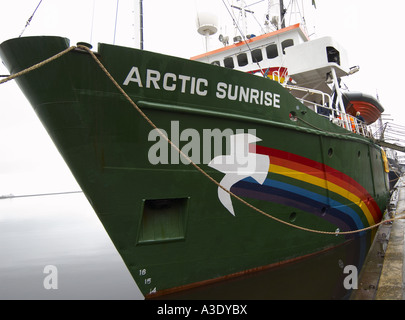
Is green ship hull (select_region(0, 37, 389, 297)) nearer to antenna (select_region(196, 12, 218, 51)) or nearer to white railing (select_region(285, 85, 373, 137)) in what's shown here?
white railing (select_region(285, 85, 373, 137))

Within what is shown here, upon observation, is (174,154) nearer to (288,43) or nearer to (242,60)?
(288,43)

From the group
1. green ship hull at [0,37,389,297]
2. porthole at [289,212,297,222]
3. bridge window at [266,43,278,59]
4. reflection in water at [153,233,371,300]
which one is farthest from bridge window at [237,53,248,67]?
reflection in water at [153,233,371,300]

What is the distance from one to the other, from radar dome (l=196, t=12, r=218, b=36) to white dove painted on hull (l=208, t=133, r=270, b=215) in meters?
6.03

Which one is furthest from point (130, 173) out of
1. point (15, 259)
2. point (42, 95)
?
point (15, 259)

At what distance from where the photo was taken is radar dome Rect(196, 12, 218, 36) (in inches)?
340

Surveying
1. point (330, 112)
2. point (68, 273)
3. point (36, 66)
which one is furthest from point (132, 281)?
point (330, 112)

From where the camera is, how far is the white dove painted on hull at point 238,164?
3.88 metres

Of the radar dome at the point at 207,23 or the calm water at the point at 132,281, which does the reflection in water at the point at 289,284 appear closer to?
the calm water at the point at 132,281

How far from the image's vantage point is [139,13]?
171 inches

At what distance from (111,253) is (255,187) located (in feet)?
16.9

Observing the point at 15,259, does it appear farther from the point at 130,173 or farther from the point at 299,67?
the point at 299,67

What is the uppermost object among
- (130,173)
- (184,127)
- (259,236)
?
(184,127)

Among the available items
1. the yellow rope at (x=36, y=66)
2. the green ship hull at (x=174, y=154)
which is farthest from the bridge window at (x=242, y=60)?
the yellow rope at (x=36, y=66)

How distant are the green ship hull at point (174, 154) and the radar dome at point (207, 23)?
17.6ft
